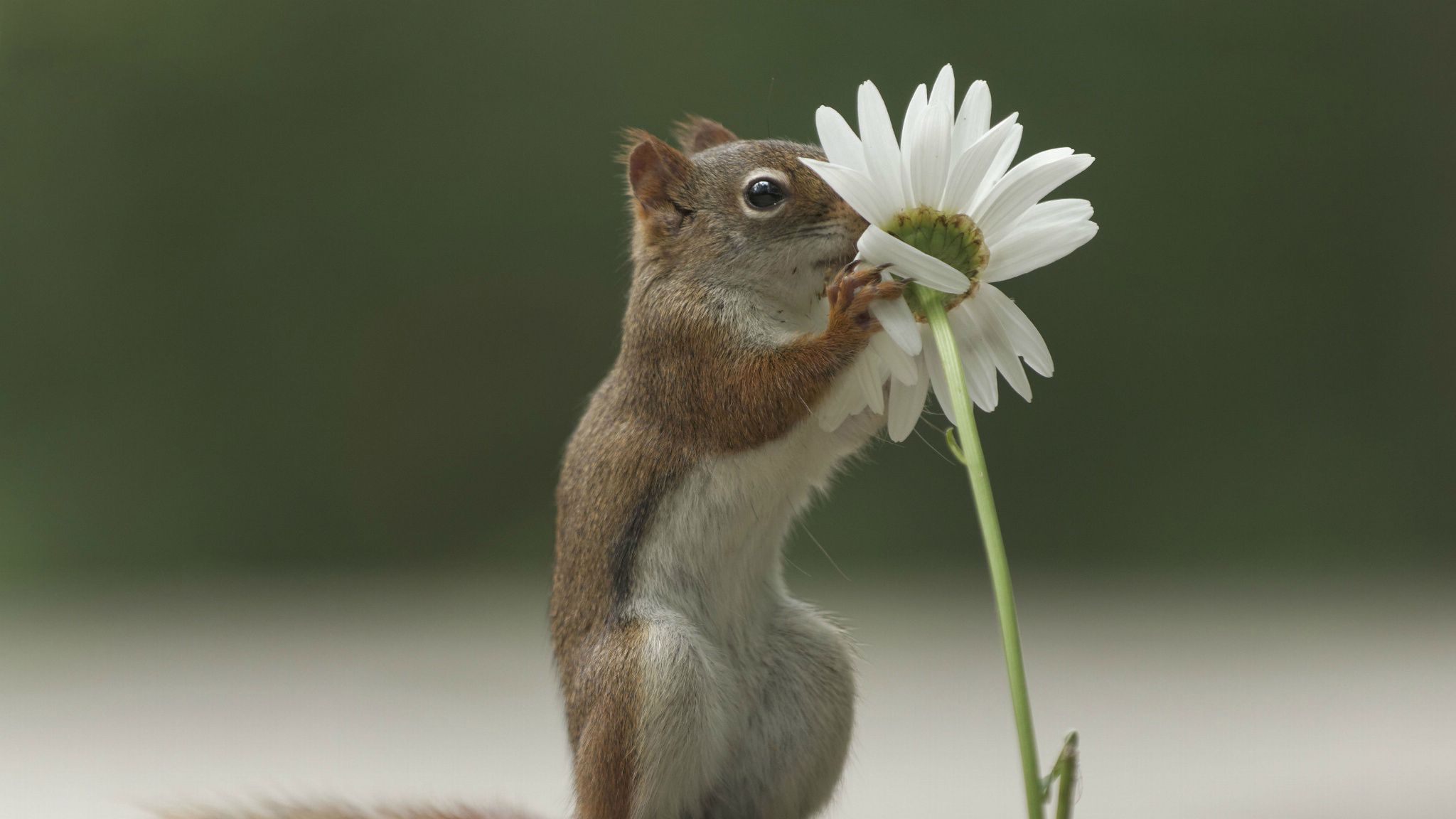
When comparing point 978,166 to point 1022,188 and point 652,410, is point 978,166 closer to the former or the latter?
point 1022,188

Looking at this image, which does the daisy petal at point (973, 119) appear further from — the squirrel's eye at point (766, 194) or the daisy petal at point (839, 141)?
the squirrel's eye at point (766, 194)

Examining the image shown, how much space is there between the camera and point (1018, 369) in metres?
0.82

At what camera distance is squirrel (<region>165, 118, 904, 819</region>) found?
985mm

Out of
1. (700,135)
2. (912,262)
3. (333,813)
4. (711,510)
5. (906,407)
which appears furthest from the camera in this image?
(700,135)

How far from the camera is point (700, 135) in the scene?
1256 millimetres

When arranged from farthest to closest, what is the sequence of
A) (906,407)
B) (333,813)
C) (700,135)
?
1. (700,135)
2. (333,813)
3. (906,407)

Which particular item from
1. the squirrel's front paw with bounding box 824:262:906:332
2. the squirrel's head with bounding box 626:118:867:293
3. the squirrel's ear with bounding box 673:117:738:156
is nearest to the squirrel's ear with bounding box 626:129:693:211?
the squirrel's head with bounding box 626:118:867:293

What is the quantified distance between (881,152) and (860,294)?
0.37 feet

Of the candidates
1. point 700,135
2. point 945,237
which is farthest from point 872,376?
point 700,135

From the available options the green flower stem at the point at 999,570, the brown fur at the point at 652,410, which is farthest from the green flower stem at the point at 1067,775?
the brown fur at the point at 652,410

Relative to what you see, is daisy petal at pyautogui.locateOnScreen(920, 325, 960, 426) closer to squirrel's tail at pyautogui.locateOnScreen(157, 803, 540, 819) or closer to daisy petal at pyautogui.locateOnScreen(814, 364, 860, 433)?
daisy petal at pyautogui.locateOnScreen(814, 364, 860, 433)

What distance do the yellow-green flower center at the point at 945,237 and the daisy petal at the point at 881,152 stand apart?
0.01m

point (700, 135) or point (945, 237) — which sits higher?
point (700, 135)

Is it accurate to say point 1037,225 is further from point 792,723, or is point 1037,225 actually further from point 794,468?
point 792,723
